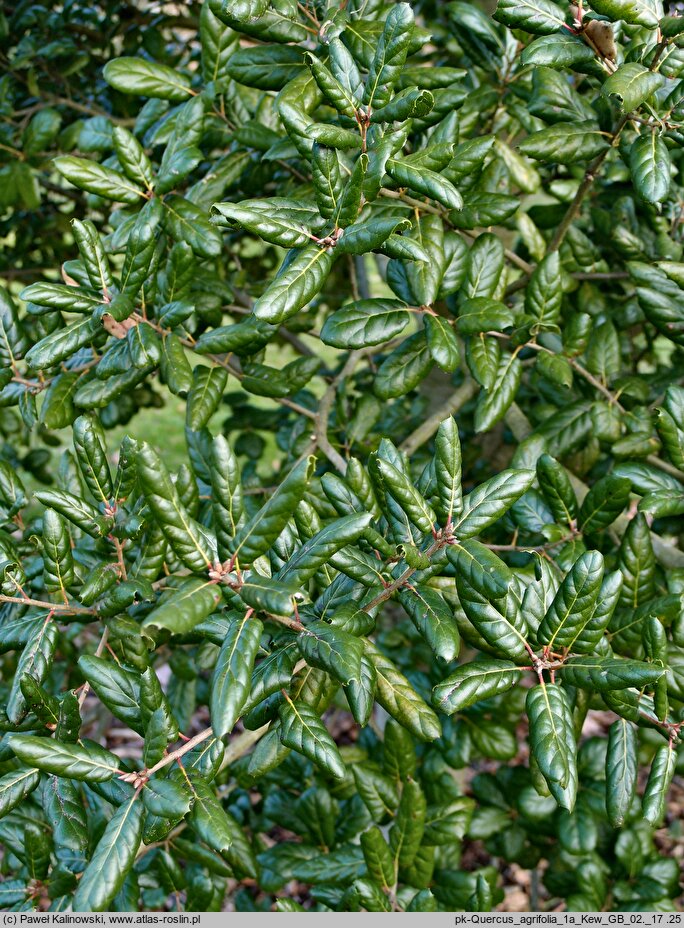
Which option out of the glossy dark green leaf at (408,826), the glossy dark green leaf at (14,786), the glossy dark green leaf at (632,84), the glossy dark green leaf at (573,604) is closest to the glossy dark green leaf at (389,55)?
the glossy dark green leaf at (632,84)

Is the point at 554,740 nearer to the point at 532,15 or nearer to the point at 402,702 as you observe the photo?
the point at 402,702

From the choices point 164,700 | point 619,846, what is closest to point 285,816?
point 619,846

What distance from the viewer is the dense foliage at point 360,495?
1345mm

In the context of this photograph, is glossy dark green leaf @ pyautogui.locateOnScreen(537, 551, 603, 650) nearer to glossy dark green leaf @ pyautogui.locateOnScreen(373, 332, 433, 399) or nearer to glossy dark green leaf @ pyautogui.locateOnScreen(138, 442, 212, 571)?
glossy dark green leaf @ pyautogui.locateOnScreen(138, 442, 212, 571)

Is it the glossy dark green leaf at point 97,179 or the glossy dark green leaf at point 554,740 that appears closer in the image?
the glossy dark green leaf at point 554,740

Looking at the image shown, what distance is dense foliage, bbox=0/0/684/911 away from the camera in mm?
1345

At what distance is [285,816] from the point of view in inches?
91.0

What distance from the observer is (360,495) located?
1559 mm

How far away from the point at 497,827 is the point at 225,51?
7.06ft

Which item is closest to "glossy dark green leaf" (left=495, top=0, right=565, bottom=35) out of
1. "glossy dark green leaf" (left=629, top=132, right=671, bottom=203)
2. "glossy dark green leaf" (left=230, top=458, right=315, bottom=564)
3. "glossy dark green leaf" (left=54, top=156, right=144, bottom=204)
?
"glossy dark green leaf" (left=629, top=132, right=671, bottom=203)

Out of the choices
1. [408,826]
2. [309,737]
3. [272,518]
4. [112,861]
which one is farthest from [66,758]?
[408,826]

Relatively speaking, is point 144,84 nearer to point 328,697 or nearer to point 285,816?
point 328,697

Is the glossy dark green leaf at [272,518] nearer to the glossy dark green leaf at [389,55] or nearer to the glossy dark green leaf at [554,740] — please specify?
the glossy dark green leaf at [554,740]

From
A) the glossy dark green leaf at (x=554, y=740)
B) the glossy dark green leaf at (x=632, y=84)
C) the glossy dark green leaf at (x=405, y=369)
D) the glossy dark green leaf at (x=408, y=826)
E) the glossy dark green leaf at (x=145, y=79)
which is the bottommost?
the glossy dark green leaf at (x=408, y=826)
